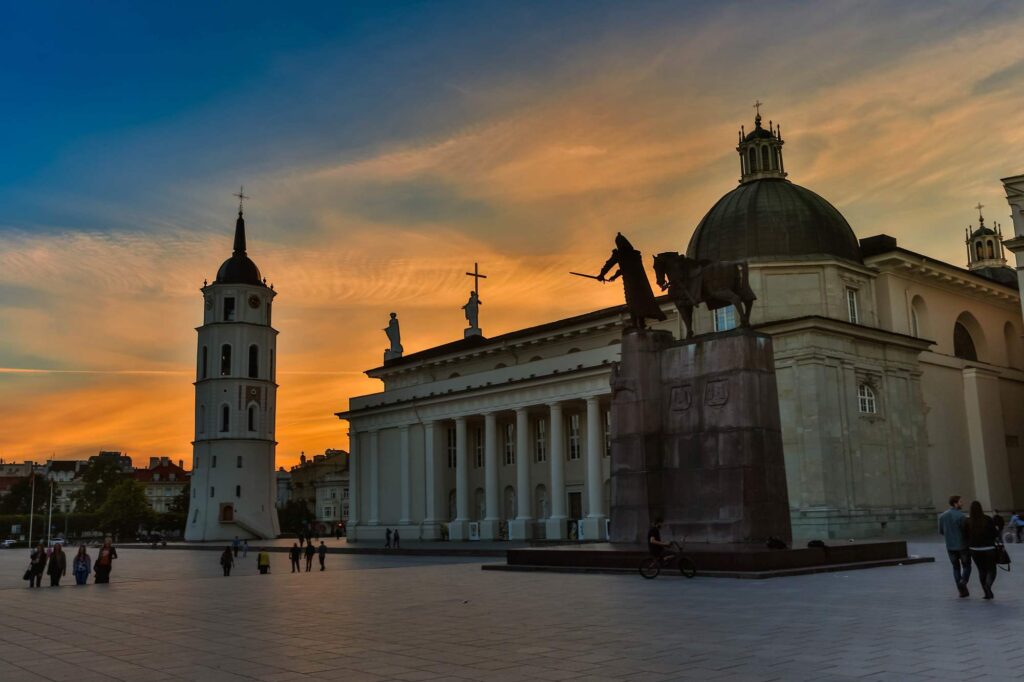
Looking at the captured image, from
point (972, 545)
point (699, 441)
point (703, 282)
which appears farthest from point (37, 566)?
point (972, 545)

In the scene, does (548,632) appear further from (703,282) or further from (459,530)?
(459,530)

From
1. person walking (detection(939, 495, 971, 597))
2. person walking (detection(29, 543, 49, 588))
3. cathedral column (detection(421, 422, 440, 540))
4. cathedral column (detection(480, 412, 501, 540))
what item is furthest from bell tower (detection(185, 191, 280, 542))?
person walking (detection(939, 495, 971, 597))

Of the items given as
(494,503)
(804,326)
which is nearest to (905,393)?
(804,326)

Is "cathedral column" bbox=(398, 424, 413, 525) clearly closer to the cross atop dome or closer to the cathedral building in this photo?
the cathedral building

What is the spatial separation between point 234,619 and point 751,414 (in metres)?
12.0

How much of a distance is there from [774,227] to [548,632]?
4108 cm

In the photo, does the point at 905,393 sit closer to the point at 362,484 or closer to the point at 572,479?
the point at 572,479

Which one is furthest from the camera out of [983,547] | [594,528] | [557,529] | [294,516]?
[294,516]

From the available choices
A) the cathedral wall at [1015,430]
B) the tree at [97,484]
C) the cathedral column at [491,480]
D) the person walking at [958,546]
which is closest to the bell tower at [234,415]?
the cathedral column at [491,480]

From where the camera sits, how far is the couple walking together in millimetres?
15492

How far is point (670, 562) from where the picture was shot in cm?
2100

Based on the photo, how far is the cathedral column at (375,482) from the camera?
7019 centimetres

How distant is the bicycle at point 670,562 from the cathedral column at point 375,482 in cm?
5121

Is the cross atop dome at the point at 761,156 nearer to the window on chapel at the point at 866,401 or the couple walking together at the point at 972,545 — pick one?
the window on chapel at the point at 866,401
